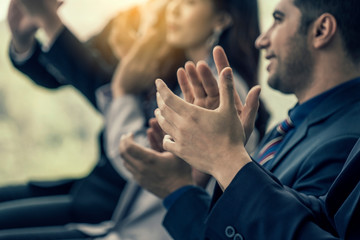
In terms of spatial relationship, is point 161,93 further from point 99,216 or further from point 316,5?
point 99,216

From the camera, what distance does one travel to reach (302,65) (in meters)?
0.73

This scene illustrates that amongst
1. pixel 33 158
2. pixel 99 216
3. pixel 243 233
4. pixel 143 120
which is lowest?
pixel 33 158

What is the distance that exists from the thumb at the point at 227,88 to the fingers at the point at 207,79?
93mm

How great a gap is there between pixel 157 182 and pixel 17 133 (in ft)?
4.16

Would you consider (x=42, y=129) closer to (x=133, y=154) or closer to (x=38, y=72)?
(x=38, y=72)

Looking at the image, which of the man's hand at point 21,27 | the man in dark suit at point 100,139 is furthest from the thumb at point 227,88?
the man's hand at point 21,27

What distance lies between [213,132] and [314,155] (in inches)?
6.2

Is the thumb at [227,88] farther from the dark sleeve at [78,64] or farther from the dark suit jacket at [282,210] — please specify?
the dark sleeve at [78,64]

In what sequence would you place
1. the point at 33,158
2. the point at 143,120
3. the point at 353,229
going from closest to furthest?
the point at 353,229
the point at 143,120
the point at 33,158

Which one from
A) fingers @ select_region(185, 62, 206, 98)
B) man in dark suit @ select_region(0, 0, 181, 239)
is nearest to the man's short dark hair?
fingers @ select_region(185, 62, 206, 98)

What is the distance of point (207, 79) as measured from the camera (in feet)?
2.03

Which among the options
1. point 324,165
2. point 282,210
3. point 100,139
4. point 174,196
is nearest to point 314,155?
point 324,165

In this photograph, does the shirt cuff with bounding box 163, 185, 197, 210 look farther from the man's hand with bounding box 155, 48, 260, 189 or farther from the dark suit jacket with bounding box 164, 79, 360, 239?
the man's hand with bounding box 155, 48, 260, 189

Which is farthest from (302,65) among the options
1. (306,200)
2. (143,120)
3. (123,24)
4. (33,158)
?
(33,158)
